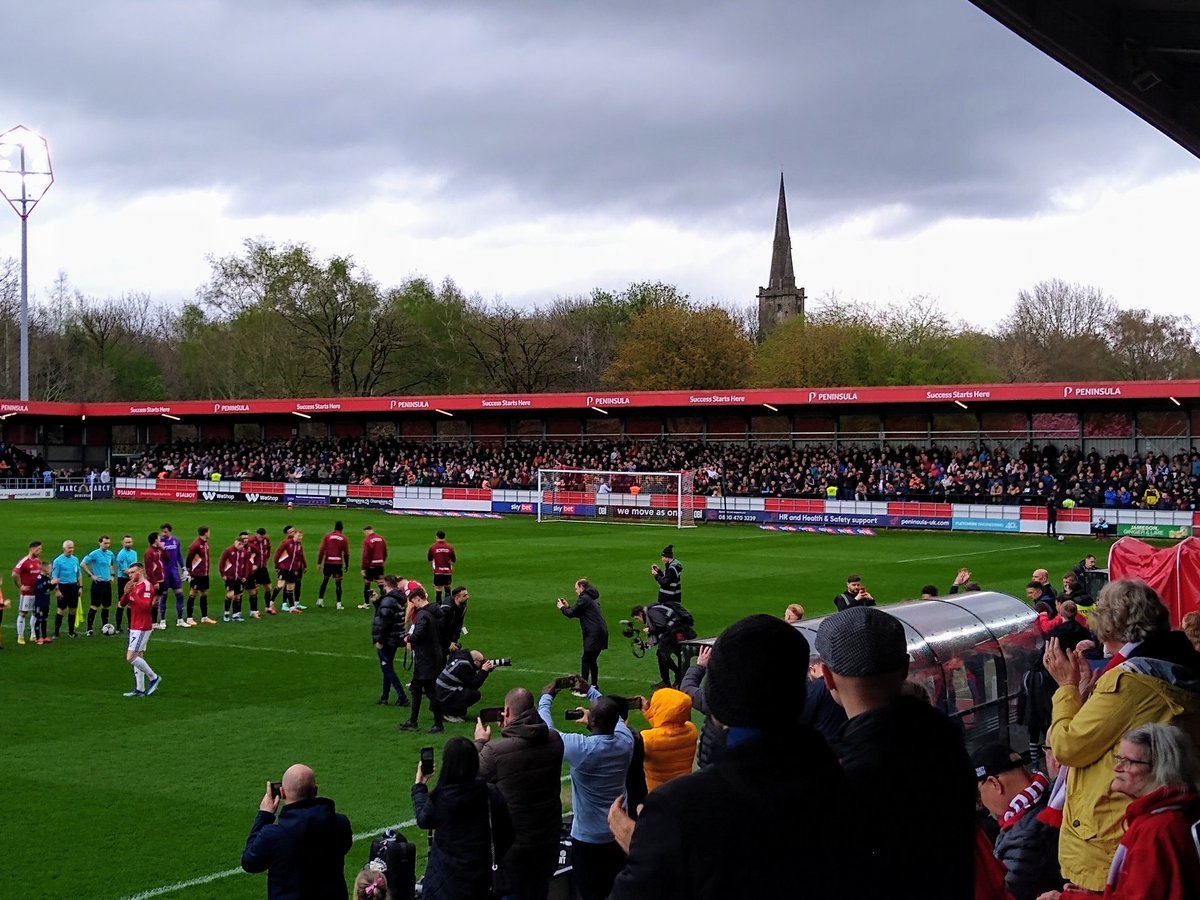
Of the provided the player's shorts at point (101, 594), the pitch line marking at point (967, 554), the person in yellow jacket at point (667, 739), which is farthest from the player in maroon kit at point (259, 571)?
the pitch line marking at point (967, 554)

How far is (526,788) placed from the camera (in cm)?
718

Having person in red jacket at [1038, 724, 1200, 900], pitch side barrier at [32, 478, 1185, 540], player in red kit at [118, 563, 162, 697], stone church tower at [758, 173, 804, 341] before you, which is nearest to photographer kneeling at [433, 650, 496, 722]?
player in red kit at [118, 563, 162, 697]

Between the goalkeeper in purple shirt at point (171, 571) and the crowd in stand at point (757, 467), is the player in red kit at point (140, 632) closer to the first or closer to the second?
the goalkeeper in purple shirt at point (171, 571)

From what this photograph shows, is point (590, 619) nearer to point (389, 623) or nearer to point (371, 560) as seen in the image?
point (389, 623)

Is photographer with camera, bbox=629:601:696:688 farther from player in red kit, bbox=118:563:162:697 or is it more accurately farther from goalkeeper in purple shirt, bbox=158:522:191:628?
goalkeeper in purple shirt, bbox=158:522:191:628

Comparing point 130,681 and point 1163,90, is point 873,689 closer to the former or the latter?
point 1163,90

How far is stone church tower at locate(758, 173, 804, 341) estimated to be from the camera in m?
129

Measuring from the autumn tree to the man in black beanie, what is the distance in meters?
80.3

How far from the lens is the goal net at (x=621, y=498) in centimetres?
4947

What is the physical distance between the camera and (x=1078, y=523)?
139 feet

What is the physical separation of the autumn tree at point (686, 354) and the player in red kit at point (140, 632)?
6698 cm

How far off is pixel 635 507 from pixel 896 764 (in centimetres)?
4706

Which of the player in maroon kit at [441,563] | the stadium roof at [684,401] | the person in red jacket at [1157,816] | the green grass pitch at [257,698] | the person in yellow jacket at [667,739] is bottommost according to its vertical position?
the green grass pitch at [257,698]

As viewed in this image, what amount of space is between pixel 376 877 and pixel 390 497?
5150cm
